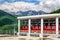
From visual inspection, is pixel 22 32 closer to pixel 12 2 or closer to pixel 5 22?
pixel 5 22

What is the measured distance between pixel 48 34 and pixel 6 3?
165 ft

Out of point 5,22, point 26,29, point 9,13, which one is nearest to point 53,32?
point 26,29

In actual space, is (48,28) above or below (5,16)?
below

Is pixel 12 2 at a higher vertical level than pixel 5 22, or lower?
higher

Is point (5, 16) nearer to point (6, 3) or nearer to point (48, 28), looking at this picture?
point (6, 3)

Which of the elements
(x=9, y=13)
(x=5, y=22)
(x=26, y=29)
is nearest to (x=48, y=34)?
(x=26, y=29)

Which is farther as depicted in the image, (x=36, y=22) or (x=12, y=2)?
(x=12, y=2)

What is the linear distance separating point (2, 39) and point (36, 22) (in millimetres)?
13659

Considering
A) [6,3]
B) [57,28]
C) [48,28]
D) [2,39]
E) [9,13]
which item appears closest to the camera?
[2,39]

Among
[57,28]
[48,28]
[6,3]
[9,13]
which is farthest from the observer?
[6,3]

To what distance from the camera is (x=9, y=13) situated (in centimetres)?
7600

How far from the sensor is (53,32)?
32.9 metres

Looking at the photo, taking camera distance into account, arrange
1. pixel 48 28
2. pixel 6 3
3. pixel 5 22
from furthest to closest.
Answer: pixel 6 3 < pixel 5 22 < pixel 48 28

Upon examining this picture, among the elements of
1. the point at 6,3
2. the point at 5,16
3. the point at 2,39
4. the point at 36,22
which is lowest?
the point at 2,39
